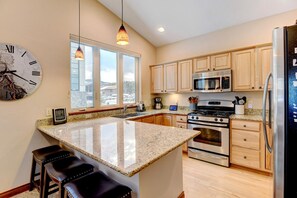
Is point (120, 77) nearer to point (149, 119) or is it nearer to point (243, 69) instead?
point (149, 119)

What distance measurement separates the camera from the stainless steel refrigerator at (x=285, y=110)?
46.7 inches

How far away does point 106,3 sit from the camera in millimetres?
3277

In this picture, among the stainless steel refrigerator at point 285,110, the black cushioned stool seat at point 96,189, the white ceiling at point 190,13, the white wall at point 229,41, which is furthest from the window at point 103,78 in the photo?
the stainless steel refrigerator at point 285,110

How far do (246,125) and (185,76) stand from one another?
1.70 meters

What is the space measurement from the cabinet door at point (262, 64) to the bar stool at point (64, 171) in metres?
3.06

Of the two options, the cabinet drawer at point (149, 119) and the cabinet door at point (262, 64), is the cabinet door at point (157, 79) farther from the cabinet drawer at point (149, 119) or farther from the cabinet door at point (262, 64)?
the cabinet door at point (262, 64)

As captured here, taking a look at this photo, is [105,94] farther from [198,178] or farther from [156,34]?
[198,178]

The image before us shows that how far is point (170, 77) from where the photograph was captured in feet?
13.6

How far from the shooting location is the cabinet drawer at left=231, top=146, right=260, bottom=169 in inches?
105

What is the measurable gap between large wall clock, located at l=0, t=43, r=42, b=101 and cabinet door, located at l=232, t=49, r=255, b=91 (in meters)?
3.47

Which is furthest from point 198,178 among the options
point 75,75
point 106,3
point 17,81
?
point 106,3

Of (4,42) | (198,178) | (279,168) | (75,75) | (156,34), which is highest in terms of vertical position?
(156,34)

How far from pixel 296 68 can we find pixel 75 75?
3162 mm

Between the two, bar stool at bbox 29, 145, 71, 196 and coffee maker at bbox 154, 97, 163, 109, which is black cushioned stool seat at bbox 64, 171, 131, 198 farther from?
coffee maker at bbox 154, 97, 163, 109
